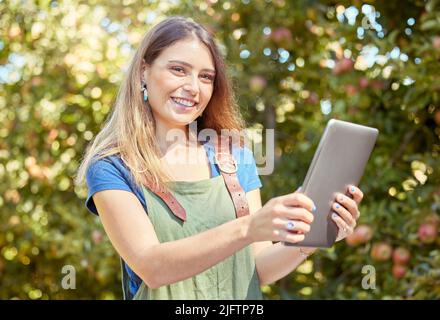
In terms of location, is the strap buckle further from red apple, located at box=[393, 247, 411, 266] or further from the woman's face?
red apple, located at box=[393, 247, 411, 266]

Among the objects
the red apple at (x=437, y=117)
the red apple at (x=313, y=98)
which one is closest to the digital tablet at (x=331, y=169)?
the red apple at (x=437, y=117)

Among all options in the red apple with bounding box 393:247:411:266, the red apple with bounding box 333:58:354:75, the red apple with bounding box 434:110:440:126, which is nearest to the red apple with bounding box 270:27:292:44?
the red apple with bounding box 333:58:354:75

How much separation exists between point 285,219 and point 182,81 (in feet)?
1.29

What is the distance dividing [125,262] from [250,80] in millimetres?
2025

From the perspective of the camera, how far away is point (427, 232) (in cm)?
284

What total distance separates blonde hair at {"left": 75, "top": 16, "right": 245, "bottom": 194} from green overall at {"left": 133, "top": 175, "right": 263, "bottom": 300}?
0.14 feet

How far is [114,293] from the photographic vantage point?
11.9ft

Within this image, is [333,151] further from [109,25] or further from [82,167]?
[109,25]

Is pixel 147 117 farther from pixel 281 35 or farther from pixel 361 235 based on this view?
pixel 281 35

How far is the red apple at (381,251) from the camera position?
2.98m

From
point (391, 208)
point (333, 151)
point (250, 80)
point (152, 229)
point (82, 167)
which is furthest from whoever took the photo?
point (250, 80)

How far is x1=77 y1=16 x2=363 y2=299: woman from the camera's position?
1.38 meters

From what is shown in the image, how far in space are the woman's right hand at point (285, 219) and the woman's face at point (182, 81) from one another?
0.34m
